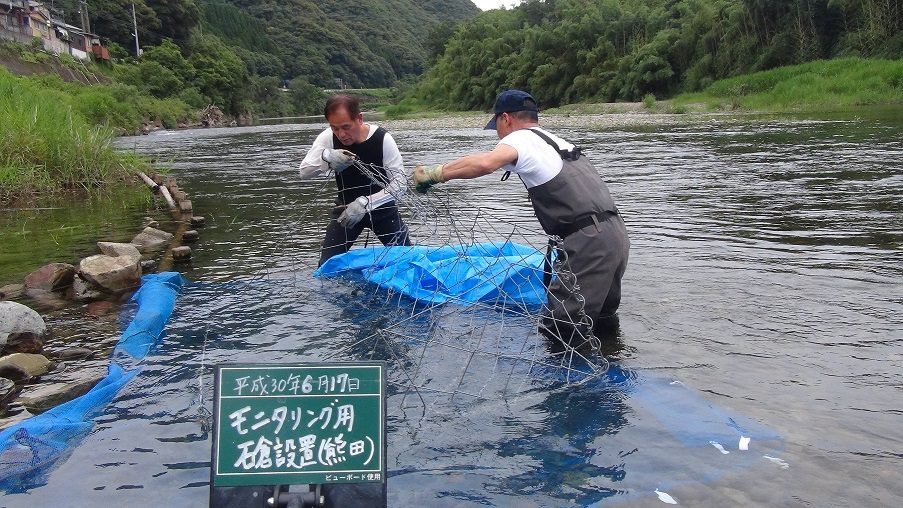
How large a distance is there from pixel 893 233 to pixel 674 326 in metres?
4.18

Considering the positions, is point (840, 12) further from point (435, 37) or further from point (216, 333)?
point (435, 37)

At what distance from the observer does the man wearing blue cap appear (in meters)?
4.98

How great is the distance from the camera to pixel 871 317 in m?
5.62

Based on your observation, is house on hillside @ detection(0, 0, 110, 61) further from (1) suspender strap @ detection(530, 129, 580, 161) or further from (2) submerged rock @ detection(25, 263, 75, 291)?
(1) suspender strap @ detection(530, 129, 580, 161)

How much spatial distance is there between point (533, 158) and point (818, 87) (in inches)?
1286

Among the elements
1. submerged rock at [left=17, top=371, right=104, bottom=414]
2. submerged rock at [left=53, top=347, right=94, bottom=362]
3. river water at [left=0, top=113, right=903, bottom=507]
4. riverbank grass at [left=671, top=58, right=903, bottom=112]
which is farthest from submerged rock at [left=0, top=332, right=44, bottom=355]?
riverbank grass at [left=671, top=58, right=903, bottom=112]

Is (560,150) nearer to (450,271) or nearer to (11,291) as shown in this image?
(450,271)

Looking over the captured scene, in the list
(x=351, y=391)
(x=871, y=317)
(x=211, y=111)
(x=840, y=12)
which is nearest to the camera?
(x=351, y=391)

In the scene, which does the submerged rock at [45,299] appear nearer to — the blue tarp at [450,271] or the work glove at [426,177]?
the blue tarp at [450,271]

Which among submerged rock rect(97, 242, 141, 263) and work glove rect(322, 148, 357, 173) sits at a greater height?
work glove rect(322, 148, 357, 173)

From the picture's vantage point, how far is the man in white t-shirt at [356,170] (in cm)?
631

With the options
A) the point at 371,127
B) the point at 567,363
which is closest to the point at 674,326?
the point at 567,363

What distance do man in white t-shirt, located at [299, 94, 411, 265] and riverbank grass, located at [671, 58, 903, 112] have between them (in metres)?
28.1

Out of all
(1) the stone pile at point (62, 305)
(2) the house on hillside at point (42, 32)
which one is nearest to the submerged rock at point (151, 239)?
(1) the stone pile at point (62, 305)
